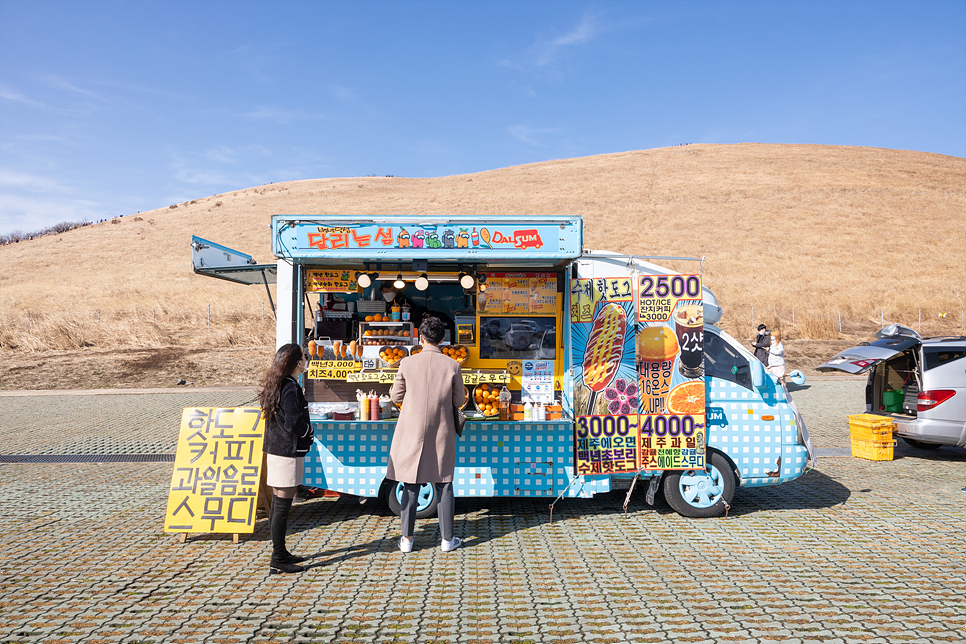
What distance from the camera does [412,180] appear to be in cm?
6419

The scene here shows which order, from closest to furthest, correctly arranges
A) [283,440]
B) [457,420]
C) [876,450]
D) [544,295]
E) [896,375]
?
[283,440], [457,420], [544,295], [876,450], [896,375]

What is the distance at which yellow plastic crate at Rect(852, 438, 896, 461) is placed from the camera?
29.9 ft

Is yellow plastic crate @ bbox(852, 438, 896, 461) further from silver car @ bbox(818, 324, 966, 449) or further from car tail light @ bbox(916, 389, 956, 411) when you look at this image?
car tail light @ bbox(916, 389, 956, 411)

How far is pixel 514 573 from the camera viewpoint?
4914 mm

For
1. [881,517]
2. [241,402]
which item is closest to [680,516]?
[881,517]

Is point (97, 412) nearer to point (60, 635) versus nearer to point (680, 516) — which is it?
point (60, 635)

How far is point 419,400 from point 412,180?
61.3 meters

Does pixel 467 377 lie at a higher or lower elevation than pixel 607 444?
higher

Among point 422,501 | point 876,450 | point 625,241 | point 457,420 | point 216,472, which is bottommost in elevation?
point 422,501

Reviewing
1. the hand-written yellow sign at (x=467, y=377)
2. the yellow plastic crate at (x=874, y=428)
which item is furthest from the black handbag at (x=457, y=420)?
the yellow plastic crate at (x=874, y=428)

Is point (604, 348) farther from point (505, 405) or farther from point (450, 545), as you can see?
point (450, 545)

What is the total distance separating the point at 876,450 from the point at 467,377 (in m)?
6.84

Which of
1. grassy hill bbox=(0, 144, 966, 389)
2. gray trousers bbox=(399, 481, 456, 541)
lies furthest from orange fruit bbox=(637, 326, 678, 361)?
grassy hill bbox=(0, 144, 966, 389)

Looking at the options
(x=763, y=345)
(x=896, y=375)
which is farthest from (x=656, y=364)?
(x=763, y=345)
